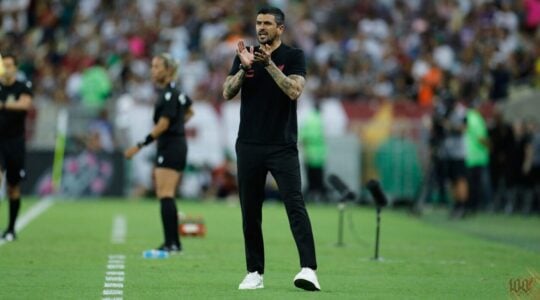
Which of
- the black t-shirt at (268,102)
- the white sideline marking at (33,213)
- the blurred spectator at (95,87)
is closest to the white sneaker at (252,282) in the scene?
the black t-shirt at (268,102)

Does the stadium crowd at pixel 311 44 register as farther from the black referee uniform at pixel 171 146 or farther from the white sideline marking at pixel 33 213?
the black referee uniform at pixel 171 146

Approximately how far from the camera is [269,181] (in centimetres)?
3070

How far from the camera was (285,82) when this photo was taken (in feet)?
36.6

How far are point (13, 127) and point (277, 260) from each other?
4.40 meters

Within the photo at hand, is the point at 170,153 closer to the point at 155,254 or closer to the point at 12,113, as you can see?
the point at 155,254

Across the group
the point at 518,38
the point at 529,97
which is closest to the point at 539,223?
the point at 529,97

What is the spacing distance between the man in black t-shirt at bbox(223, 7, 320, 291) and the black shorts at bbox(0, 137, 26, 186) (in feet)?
21.3

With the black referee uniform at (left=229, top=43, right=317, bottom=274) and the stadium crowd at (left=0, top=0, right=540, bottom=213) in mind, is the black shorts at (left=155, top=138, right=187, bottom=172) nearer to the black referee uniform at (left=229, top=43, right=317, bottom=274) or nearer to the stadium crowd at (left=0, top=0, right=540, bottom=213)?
the black referee uniform at (left=229, top=43, right=317, bottom=274)

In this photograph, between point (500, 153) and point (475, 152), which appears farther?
point (500, 153)

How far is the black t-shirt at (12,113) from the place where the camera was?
56.6ft

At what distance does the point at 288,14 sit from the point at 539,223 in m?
12.7

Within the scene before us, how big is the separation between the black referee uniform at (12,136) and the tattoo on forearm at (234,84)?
6.51 m

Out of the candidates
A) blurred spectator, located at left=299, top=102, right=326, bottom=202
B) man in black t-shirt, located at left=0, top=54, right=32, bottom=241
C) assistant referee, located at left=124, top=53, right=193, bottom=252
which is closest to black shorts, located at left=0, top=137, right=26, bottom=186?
man in black t-shirt, located at left=0, top=54, right=32, bottom=241

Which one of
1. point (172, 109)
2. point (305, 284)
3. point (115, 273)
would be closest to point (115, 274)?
point (115, 273)
